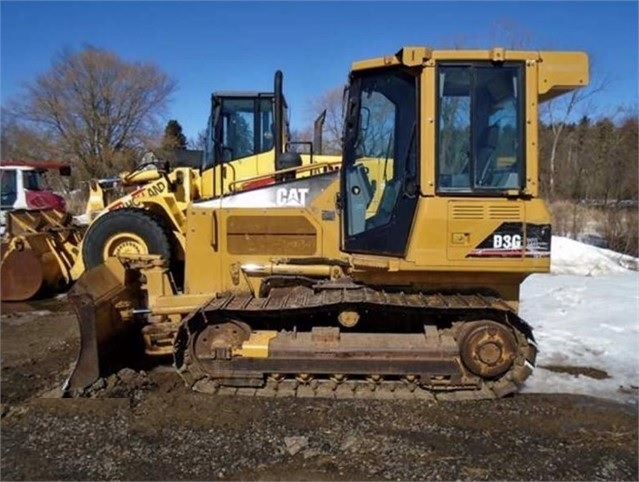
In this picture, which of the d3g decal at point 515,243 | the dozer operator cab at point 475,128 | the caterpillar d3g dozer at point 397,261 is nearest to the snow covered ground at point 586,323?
the caterpillar d3g dozer at point 397,261

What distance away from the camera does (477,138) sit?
15.2 feet

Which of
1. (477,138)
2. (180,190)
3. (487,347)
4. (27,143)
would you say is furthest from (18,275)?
(27,143)

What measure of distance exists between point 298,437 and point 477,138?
270 centimetres

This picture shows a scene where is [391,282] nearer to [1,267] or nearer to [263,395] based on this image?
[263,395]

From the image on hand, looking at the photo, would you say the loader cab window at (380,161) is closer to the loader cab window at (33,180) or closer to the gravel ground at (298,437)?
the gravel ground at (298,437)

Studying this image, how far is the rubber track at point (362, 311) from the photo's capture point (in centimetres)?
482

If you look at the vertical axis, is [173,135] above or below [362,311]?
above

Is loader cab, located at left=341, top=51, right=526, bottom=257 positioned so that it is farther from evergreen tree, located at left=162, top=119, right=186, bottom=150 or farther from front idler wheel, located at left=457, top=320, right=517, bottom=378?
evergreen tree, located at left=162, top=119, right=186, bottom=150

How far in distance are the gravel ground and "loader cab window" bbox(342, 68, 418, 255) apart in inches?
56.7

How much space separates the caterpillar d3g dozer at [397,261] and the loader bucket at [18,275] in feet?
15.3

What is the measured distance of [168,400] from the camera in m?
4.75

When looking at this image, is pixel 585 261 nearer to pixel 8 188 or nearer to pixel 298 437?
pixel 298 437

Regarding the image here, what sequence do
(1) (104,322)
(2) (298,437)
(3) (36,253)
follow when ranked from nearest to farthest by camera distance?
(2) (298,437) → (1) (104,322) → (3) (36,253)

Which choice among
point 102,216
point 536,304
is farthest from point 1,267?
point 536,304
